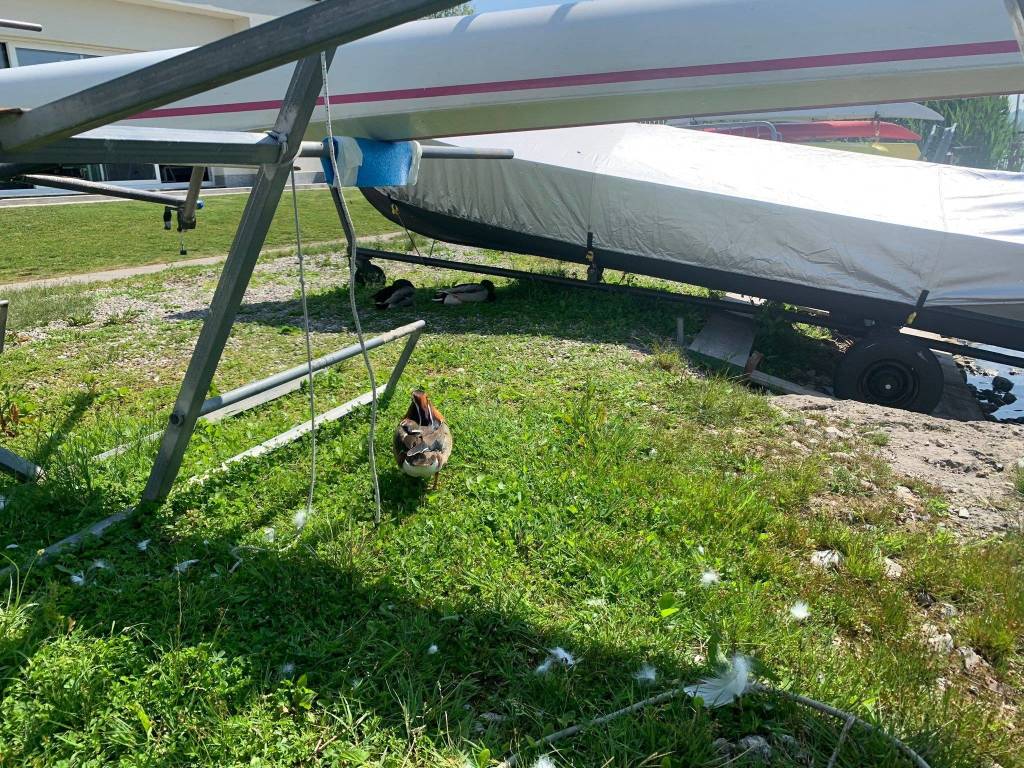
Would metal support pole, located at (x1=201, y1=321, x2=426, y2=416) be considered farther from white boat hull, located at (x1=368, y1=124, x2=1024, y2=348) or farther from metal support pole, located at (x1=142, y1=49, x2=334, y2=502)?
white boat hull, located at (x1=368, y1=124, x2=1024, y2=348)

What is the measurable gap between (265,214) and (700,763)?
257 cm

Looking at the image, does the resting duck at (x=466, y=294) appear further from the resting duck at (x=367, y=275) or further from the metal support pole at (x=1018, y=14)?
the metal support pole at (x=1018, y=14)

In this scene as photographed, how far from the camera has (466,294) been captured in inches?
324

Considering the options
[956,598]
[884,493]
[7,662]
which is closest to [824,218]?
[884,493]

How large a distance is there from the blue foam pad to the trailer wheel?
184 inches

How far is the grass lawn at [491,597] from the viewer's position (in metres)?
2.08

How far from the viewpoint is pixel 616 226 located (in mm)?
7707

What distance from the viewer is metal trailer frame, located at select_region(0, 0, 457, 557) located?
1.85 meters

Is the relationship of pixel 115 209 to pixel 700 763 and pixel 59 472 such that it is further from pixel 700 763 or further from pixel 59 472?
pixel 700 763

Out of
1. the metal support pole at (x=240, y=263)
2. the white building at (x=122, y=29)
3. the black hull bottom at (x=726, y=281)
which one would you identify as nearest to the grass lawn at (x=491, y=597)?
the metal support pole at (x=240, y=263)

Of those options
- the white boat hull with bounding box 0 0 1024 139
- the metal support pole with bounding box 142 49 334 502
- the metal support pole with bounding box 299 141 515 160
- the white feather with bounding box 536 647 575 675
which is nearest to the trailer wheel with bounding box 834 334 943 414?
the white boat hull with bounding box 0 0 1024 139

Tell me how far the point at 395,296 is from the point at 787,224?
4.48m

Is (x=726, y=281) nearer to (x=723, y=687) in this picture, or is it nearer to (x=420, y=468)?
(x=420, y=468)

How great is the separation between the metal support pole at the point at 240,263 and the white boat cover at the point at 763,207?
538cm
